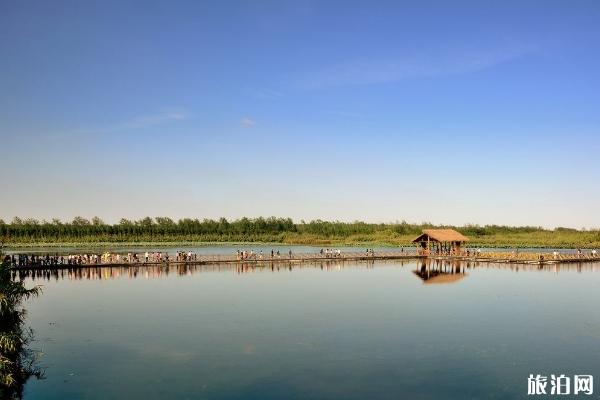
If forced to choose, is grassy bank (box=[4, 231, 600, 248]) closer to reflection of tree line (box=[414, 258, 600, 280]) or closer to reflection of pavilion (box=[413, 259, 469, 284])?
reflection of tree line (box=[414, 258, 600, 280])

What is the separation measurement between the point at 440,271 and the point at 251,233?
74.6 m

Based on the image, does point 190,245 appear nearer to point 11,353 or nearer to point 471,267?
point 471,267

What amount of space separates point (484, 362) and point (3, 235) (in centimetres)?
9839

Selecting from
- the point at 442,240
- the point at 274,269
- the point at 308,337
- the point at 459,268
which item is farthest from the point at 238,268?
the point at 308,337

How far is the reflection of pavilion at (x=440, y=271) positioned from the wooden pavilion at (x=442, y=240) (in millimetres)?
2278

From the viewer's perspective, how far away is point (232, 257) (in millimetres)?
55062

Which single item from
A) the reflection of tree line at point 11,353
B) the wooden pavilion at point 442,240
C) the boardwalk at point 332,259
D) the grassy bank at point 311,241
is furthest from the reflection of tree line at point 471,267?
the grassy bank at point 311,241

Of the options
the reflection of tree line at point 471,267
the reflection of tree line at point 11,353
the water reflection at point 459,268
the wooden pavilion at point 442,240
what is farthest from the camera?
the wooden pavilion at point 442,240

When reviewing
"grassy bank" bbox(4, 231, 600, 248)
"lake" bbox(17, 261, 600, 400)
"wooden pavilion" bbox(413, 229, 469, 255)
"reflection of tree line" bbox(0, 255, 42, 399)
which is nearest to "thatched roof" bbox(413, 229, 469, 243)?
"wooden pavilion" bbox(413, 229, 469, 255)

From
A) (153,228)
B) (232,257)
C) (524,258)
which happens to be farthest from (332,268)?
(153,228)

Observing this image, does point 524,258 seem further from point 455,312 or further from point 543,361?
point 543,361

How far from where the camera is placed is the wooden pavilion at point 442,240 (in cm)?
5700

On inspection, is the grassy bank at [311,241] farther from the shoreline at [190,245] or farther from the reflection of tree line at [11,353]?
the reflection of tree line at [11,353]

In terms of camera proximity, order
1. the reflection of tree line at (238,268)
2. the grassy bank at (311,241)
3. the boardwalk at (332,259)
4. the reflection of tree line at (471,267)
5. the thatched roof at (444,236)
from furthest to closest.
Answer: the grassy bank at (311,241)
the thatched roof at (444,236)
the boardwalk at (332,259)
the reflection of tree line at (471,267)
the reflection of tree line at (238,268)
